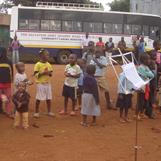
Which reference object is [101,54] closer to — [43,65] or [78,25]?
[43,65]

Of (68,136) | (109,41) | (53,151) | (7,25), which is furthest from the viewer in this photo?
(7,25)

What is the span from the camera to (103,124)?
10195mm

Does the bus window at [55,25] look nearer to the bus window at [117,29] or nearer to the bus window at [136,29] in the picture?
the bus window at [117,29]

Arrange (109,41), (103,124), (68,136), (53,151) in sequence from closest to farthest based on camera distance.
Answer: (53,151) < (68,136) < (103,124) < (109,41)

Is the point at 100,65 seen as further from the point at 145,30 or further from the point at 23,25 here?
the point at 145,30

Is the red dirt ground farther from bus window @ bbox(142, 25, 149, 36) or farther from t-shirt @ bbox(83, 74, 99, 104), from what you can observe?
bus window @ bbox(142, 25, 149, 36)

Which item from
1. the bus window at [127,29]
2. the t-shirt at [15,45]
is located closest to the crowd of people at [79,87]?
the t-shirt at [15,45]

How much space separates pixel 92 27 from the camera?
2727cm

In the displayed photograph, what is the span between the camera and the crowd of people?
9.68 m

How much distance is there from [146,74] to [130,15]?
1763 centimetres

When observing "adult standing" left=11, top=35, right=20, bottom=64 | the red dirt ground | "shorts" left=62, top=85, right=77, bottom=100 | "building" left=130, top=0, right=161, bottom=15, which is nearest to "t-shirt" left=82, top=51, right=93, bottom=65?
"shorts" left=62, top=85, right=77, bottom=100

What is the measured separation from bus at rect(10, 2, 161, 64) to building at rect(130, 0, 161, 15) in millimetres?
19891

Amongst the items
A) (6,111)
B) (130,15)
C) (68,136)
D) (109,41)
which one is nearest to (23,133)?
(68,136)

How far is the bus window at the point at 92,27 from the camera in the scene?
27.2 metres
